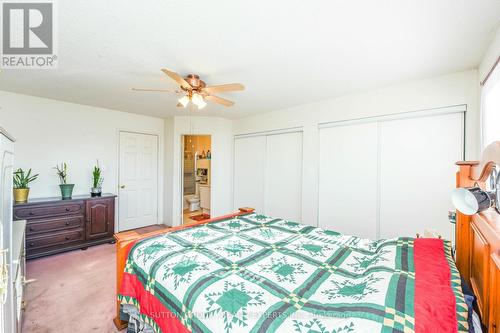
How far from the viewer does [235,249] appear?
5.41ft

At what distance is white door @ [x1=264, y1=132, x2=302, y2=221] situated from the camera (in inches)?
147

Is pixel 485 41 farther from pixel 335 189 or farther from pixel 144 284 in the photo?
pixel 144 284

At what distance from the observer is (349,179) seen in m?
3.12

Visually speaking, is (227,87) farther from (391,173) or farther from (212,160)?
(212,160)

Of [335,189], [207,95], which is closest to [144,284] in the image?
[207,95]

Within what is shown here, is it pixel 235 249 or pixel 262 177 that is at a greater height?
pixel 262 177

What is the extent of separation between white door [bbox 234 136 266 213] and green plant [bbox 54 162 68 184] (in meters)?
2.94

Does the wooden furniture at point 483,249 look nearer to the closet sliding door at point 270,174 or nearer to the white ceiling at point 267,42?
the white ceiling at point 267,42

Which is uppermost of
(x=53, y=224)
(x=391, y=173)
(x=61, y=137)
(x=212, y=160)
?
(x=61, y=137)

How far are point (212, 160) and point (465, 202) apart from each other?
402cm

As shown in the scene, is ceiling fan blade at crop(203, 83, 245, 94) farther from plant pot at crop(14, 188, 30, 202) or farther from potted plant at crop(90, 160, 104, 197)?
plant pot at crop(14, 188, 30, 202)

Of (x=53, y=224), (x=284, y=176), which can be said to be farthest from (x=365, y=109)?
(x=53, y=224)

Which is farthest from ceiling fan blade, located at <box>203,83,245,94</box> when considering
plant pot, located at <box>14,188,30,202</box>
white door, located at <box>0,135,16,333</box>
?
plant pot, located at <box>14,188,30,202</box>

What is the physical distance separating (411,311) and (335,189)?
2.46 metres
